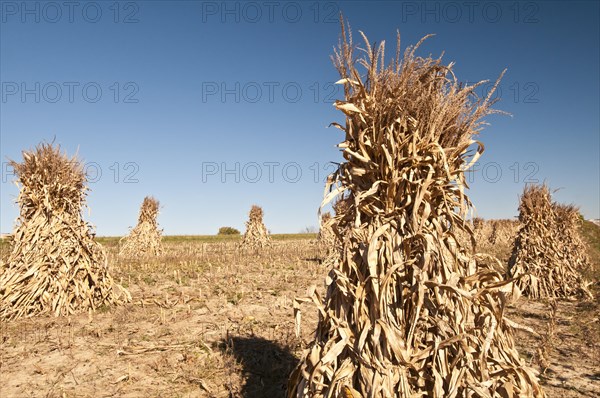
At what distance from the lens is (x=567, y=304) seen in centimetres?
1254

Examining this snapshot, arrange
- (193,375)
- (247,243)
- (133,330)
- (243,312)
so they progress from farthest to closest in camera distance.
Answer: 1. (247,243)
2. (243,312)
3. (133,330)
4. (193,375)

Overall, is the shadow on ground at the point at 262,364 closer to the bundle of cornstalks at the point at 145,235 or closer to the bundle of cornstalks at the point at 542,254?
the bundle of cornstalks at the point at 542,254

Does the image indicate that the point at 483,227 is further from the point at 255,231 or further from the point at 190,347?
the point at 190,347

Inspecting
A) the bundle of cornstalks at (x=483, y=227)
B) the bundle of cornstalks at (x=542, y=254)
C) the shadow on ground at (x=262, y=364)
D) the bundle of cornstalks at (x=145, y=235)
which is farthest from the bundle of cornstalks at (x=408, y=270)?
the bundle of cornstalks at (x=483, y=227)

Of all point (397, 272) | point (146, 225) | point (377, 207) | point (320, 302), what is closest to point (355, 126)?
point (377, 207)

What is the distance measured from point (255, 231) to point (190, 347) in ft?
61.2

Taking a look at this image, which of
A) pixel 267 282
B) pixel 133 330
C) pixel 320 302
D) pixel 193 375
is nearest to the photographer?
pixel 320 302

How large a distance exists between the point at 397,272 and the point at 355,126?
4.54 ft

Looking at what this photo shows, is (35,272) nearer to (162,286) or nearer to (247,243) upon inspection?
(162,286)

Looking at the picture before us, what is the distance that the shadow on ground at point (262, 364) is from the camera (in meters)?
5.78

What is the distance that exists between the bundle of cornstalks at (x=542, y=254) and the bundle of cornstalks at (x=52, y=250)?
11.8 meters

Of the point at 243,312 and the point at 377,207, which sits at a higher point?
the point at 377,207

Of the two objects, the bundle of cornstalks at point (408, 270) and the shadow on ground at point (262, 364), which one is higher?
the bundle of cornstalks at point (408, 270)

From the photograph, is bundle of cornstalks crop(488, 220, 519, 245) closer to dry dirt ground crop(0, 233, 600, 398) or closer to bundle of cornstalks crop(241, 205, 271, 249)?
bundle of cornstalks crop(241, 205, 271, 249)
